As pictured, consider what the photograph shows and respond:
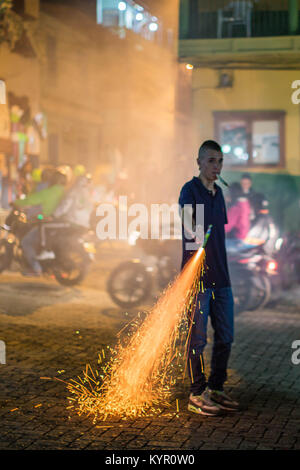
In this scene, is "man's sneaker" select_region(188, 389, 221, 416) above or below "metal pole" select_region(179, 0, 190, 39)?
below

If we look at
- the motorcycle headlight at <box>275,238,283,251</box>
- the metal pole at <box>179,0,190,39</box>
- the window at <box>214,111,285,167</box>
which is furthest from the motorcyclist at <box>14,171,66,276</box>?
the metal pole at <box>179,0,190,39</box>

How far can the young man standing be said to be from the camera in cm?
557

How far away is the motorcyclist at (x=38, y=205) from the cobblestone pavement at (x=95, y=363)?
1.18 m

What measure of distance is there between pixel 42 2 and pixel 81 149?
9204 mm

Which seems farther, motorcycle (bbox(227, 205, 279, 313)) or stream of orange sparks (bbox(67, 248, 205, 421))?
motorcycle (bbox(227, 205, 279, 313))

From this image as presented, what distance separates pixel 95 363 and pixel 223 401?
68.7 inches

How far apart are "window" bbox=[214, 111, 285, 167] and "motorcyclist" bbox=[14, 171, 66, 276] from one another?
7779 mm

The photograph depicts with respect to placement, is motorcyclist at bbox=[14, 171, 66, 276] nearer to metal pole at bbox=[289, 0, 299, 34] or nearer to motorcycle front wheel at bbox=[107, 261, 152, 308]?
motorcycle front wheel at bbox=[107, 261, 152, 308]

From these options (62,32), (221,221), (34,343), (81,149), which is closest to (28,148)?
(62,32)

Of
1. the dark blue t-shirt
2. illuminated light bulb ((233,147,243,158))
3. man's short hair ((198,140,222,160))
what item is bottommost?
the dark blue t-shirt

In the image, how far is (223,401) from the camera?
5.60 m

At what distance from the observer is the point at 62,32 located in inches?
1298

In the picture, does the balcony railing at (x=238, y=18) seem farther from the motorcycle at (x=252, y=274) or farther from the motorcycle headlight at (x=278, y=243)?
the motorcycle at (x=252, y=274)
